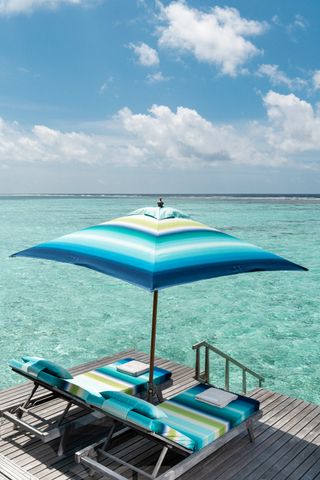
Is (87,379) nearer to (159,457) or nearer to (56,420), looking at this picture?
(56,420)

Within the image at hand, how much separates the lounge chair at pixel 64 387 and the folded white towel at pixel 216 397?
711 mm

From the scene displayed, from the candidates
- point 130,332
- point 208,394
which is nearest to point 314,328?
point 130,332

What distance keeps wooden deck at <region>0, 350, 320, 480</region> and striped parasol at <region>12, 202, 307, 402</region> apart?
0.92 m

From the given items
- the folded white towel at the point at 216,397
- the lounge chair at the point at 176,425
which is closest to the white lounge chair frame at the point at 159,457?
the lounge chair at the point at 176,425

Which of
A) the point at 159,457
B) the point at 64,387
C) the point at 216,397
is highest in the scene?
the point at 64,387

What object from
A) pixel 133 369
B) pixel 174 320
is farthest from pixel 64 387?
pixel 174 320

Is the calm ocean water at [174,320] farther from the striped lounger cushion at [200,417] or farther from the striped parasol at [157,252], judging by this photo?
the striped parasol at [157,252]

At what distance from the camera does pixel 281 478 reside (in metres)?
4.33

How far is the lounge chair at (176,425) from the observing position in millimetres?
3832

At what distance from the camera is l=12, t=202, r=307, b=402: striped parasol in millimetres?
4062

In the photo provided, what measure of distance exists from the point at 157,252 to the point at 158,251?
0.03 metres

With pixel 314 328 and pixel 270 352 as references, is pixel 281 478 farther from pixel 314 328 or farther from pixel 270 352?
pixel 314 328

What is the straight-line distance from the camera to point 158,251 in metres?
4.30

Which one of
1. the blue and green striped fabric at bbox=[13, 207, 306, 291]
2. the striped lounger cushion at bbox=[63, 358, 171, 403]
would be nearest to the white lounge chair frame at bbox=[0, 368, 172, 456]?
the striped lounger cushion at bbox=[63, 358, 171, 403]
